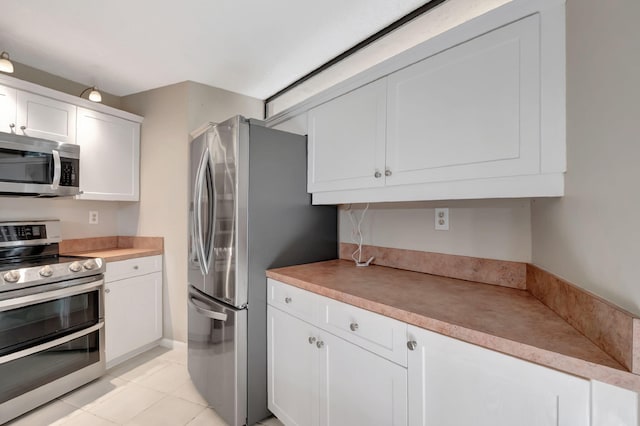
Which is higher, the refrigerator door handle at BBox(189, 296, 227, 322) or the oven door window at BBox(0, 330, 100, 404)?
the refrigerator door handle at BBox(189, 296, 227, 322)

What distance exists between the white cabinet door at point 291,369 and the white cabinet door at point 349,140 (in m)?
0.80

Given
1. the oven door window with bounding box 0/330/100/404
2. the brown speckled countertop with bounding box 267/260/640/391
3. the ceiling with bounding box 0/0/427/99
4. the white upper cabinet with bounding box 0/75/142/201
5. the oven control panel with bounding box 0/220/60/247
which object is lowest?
the oven door window with bounding box 0/330/100/404

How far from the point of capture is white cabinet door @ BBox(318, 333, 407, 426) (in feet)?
3.41

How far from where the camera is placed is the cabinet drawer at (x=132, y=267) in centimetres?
227

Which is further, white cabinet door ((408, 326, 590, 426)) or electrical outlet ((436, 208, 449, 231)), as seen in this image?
electrical outlet ((436, 208, 449, 231))

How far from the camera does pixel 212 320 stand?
1.74 meters

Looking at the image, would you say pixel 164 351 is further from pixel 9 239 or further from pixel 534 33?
pixel 534 33

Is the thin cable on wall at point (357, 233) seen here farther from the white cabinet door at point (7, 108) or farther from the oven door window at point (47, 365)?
the white cabinet door at point (7, 108)

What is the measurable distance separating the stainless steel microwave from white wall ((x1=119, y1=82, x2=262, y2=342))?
60 cm

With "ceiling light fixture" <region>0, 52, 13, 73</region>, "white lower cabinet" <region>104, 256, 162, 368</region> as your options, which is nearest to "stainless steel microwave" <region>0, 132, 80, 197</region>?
"ceiling light fixture" <region>0, 52, 13, 73</region>

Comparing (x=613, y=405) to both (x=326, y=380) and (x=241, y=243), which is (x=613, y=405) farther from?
(x=241, y=243)

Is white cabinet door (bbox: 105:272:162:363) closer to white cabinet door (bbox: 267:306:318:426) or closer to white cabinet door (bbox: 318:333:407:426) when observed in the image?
white cabinet door (bbox: 267:306:318:426)

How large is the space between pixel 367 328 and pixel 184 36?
2163 millimetres

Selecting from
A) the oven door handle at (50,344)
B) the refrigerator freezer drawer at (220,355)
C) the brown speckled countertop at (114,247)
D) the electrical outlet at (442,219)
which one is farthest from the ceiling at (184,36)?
the oven door handle at (50,344)
